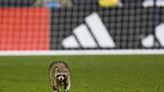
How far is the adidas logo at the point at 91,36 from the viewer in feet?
78.0

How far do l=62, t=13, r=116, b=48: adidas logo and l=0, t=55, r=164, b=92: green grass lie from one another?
1347 mm

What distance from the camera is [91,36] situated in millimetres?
23906

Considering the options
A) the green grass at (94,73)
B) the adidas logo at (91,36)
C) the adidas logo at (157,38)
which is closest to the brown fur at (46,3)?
the adidas logo at (91,36)

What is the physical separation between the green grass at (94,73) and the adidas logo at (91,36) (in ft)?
4.42

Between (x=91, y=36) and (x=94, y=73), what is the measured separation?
6.97 meters

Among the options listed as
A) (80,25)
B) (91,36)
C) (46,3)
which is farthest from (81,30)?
(46,3)

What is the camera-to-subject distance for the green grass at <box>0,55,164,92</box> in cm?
1322

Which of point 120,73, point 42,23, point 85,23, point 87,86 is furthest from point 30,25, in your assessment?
point 87,86

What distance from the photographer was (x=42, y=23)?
2444 centimetres

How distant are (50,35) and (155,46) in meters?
3.78

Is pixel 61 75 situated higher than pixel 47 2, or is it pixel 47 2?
pixel 47 2

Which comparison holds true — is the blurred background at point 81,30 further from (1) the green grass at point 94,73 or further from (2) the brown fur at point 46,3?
(1) the green grass at point 94,73

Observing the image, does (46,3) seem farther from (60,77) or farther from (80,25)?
(60,77)

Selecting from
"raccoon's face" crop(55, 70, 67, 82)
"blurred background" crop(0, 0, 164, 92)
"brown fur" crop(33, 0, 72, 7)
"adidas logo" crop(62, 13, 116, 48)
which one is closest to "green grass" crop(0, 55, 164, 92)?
"blurred background" crop(0, 0, 164, 92)
